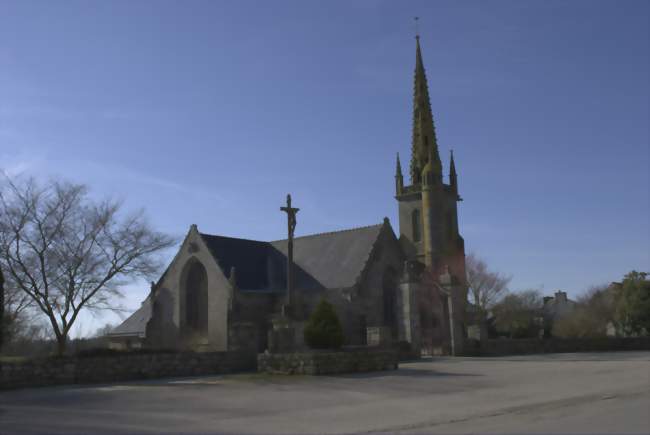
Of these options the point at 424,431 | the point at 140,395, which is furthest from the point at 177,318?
the point at 424,431

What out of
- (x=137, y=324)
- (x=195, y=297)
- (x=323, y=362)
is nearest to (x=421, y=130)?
(x=195, y=297)

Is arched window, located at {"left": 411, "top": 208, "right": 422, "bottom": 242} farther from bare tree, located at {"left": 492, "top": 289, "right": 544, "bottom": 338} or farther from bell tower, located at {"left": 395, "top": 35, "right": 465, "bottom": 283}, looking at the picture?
bare tree, located at {"left": 492, "top": 289, "right": 544, "bottom": 338}

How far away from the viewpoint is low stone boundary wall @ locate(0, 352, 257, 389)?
19.9m

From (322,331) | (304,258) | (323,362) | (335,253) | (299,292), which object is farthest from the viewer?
(304,258)

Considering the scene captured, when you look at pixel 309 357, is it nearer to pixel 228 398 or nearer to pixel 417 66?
pixel 228 398

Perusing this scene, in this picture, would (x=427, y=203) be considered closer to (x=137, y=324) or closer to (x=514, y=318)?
(x=514, y=318)

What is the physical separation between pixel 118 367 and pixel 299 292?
18.3 meters

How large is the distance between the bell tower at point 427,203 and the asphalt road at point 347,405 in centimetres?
3114

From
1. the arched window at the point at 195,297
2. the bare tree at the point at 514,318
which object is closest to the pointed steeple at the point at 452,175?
the bare tree at the point at 514,318

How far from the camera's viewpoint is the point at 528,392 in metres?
15.9

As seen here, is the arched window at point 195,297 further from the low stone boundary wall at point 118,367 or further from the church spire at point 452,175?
the church spire at point 452,175

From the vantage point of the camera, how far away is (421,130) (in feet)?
192

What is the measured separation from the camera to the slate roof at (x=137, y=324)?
42.3 meters

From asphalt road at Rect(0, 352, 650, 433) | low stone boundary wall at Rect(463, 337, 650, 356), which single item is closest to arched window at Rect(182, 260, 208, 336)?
low stone boundary wall at Rect(463, 337, 650, 356)
